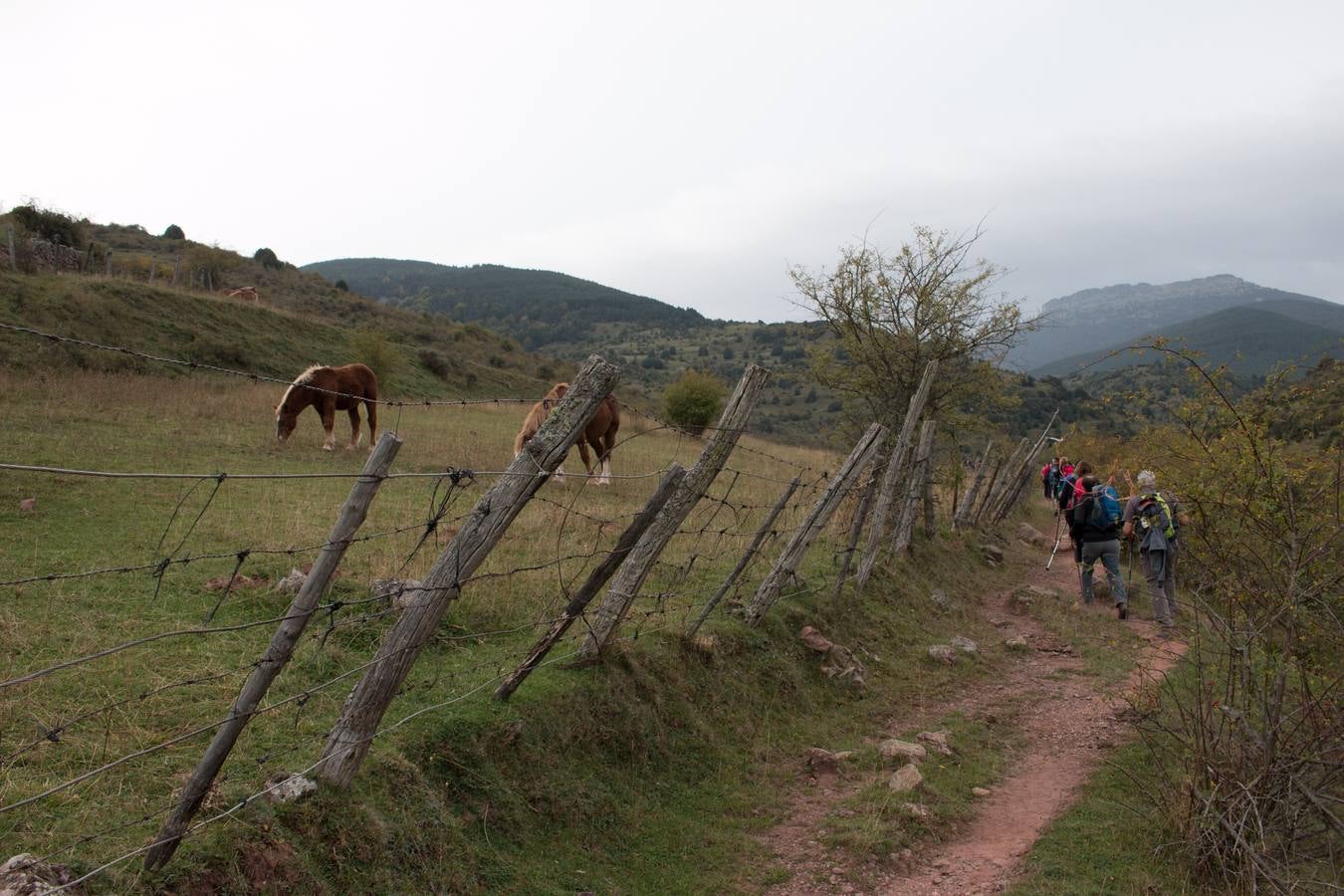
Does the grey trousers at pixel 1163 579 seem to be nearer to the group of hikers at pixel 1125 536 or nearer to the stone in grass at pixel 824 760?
A: the group of hikers at pixel 1125 536

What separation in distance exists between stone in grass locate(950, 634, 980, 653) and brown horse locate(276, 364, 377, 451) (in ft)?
31.2

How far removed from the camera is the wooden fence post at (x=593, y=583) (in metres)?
5.13

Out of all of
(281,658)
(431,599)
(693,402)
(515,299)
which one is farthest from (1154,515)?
(515,299)

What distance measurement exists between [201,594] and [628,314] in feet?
398

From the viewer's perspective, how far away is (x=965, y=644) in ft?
30.4

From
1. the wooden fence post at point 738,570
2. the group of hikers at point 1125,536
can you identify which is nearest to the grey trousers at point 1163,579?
the group of hikers at point 1125,536

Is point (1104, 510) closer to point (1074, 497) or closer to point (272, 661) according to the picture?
point (1074, 497)

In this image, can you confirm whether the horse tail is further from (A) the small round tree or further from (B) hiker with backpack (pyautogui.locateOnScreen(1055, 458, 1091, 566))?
(A) the small round tree

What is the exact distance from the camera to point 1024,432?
51.2 metres

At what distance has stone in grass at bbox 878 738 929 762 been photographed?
6.12m

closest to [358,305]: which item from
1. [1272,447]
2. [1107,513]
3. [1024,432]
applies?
[1024,432]

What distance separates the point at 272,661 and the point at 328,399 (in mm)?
12112

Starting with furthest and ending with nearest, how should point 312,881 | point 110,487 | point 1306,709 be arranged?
point 110,487 → point 1306,709 → point 312,881

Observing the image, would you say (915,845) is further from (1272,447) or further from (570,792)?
(1272,447)
